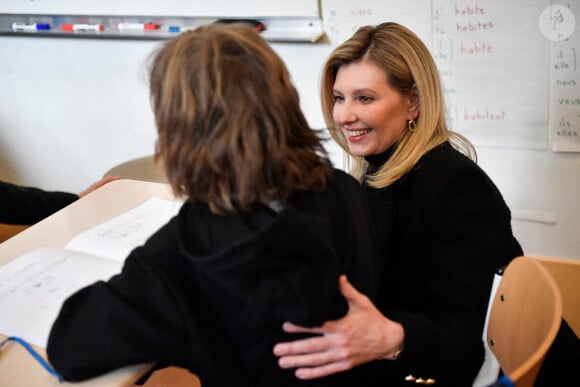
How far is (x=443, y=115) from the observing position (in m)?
1.39

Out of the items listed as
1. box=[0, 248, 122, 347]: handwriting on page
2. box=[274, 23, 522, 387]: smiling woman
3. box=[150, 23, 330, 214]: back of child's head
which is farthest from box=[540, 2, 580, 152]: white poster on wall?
box=[0, 248, 122, 347]: handwriting on page

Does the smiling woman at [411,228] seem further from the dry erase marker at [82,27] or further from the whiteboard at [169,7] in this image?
the dry erase marker at [82,27]

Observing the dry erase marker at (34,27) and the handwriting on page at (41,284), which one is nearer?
the handwriting on page at (41,284)

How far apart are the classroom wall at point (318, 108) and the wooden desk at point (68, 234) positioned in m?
0.46

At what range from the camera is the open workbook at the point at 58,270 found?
1096 millimetres

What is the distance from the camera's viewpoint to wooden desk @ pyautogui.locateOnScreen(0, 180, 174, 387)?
989 millimetres

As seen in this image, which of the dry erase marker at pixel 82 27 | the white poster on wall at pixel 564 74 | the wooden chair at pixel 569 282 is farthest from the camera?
the dry erase marker at pixel 82 27

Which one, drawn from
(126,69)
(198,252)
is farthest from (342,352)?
(126,69)

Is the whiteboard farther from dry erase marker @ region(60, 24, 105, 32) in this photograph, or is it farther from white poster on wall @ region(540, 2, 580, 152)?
white poster on wall @ region(540, 2, 580, 152)

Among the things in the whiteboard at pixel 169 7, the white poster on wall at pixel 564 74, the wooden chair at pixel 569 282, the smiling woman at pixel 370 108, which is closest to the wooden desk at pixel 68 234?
the smiling woman at pixel 370 108

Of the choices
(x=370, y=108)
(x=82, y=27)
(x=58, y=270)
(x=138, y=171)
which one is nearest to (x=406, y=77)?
(x=370, y=108)

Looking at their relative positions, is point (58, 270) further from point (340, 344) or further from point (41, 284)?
point (340, 344)

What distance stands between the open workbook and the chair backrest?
0.74 meters

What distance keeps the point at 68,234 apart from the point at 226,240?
2.36 ft
